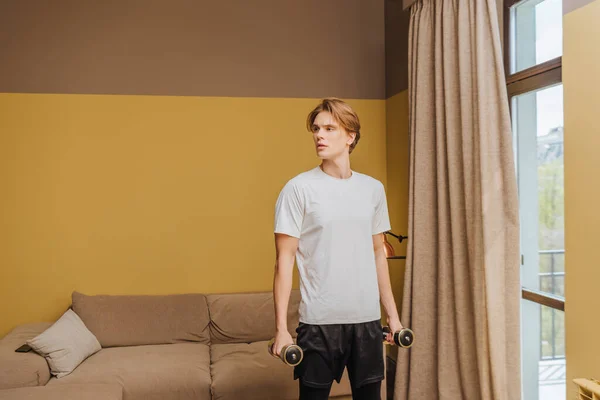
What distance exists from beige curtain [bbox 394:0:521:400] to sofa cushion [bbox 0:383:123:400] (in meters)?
1.65

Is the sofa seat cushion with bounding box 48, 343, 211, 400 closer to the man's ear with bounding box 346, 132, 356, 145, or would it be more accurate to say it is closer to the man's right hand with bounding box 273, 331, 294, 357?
the man's right hand with bounding box 273, 331, 294, 357

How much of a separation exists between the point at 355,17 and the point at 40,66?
219cm

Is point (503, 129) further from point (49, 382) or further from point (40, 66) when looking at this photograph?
point (40, 66)

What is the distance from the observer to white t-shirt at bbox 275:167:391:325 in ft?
6.79

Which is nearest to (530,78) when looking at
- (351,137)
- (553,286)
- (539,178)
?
(539,178)

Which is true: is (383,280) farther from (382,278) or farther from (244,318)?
(244,318)

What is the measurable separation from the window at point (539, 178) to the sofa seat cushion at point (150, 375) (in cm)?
169

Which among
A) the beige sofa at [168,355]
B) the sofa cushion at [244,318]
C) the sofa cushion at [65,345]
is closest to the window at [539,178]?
the beige sofa at [168,355]

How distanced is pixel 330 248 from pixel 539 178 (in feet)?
4.36

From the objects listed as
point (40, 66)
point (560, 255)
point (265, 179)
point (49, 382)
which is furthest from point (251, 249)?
point (560, 255)

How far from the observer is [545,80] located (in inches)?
108

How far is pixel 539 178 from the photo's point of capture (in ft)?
9.42

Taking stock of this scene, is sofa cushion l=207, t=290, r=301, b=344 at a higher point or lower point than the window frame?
lower

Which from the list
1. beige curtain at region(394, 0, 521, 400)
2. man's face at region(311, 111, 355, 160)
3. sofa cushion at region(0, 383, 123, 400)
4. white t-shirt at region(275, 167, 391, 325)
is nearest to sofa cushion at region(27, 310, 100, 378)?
sofa cushion at region(0, 383, 123, 400)
